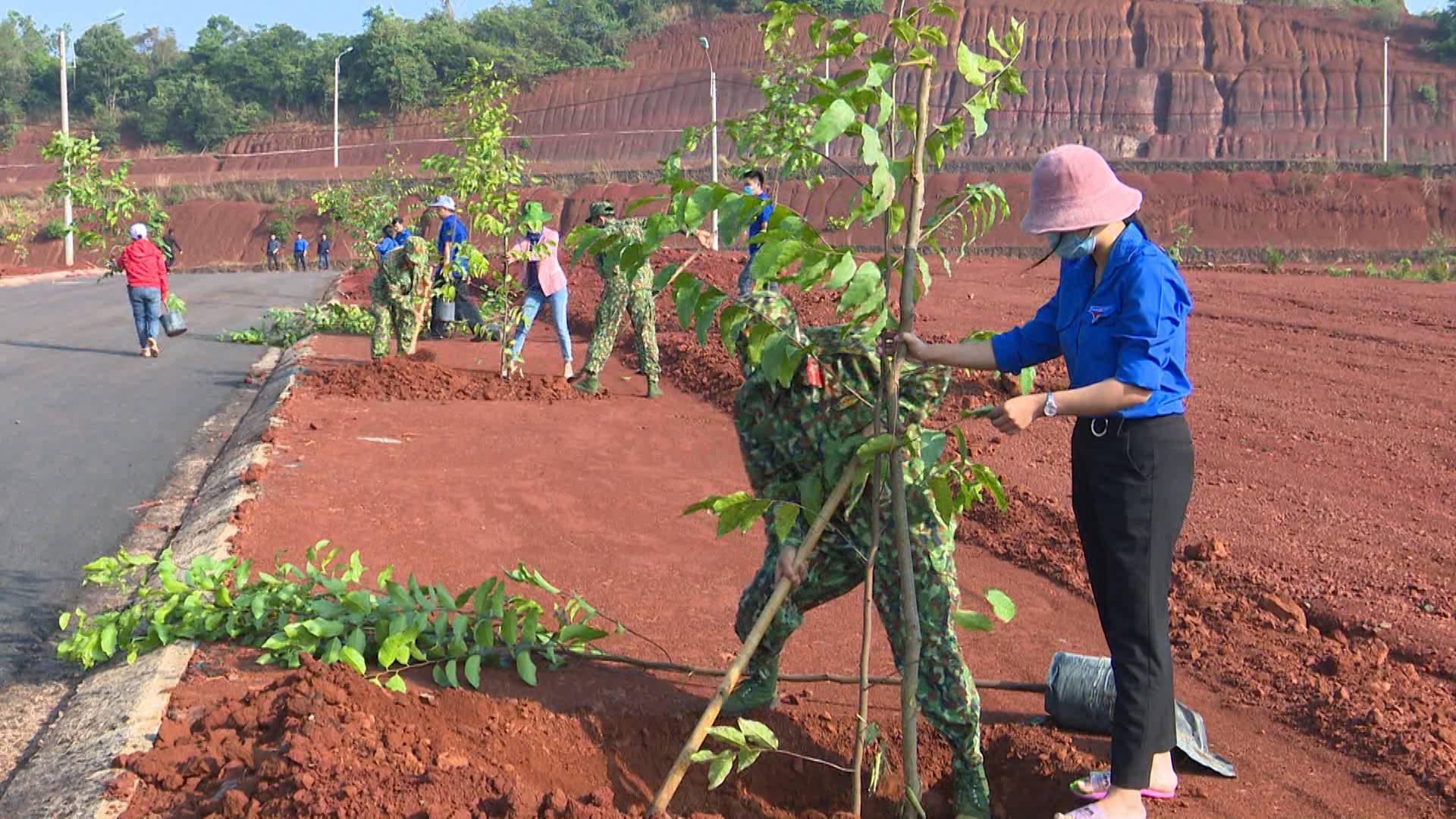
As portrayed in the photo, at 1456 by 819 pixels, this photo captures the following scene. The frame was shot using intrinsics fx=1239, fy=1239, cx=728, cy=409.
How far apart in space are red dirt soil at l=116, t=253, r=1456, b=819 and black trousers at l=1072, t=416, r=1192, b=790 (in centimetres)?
43

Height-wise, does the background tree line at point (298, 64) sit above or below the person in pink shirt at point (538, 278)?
above

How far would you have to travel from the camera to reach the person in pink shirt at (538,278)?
36.0ft

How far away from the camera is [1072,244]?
10.5 ft

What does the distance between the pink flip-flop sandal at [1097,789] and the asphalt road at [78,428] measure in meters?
3.80

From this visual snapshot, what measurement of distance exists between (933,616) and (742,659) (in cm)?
62

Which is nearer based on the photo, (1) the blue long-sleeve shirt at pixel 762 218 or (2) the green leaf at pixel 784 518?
(1) the blue long-sleeve shirt at pixel 762 218

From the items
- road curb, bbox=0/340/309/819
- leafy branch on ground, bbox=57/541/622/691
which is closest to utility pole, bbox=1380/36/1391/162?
leafy branch on ground, bbox=57/541/622/691

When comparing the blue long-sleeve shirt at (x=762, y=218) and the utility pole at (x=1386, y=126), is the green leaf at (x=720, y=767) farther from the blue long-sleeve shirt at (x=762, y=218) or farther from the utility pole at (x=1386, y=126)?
the utility pole at (x=1386, y=126)

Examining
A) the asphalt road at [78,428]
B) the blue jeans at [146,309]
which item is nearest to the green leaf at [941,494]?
the asphalt road at [78,428]

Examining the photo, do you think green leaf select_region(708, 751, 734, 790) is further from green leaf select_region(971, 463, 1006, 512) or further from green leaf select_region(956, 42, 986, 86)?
green leaf select_region(956, 42, 986, 86)

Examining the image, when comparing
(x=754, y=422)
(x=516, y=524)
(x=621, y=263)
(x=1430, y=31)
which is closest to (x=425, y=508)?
(x=516, y=524)

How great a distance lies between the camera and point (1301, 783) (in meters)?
3.93

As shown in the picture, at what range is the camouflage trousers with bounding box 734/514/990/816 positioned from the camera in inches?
137

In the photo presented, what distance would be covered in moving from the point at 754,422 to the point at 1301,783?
2.10m
